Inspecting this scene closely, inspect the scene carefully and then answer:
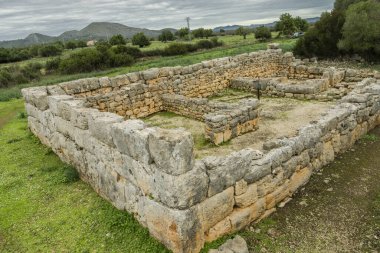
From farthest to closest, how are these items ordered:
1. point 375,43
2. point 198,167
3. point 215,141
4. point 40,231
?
point 375,43
point 215,141
point 40,231
point 198,167

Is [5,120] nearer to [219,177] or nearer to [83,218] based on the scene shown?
[83,218]

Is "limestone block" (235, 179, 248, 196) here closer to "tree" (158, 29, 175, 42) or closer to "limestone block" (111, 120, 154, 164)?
"limestone block" (111, 120, 154, 164)

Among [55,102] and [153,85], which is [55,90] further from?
[153,85]

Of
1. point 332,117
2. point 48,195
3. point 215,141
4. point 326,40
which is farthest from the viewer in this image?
point 326,40

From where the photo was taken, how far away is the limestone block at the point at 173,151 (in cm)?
509

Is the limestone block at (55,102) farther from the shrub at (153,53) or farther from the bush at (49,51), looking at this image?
the bush at (49,51)

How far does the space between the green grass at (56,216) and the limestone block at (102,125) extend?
157 centimetres

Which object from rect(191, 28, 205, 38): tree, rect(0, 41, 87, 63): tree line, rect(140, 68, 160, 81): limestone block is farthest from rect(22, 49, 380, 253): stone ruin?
rect(191, 28, 205, 38): tree

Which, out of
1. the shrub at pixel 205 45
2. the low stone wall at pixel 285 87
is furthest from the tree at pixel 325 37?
the shrub at pixel 205 45

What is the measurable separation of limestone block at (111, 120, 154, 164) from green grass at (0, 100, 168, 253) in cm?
152

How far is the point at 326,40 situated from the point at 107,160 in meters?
26.6

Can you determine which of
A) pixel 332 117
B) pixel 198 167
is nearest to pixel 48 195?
pixel 198 167

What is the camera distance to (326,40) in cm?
2823

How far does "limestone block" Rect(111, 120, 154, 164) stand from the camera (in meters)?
5.59
